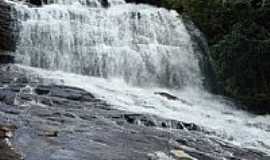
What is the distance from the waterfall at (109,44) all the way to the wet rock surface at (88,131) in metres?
4.02

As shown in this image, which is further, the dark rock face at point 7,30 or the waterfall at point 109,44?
the waterfall at point 109,44

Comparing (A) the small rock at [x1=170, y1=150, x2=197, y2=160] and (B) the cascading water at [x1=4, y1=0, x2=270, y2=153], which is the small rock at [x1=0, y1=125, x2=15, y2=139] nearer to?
(A) the small rock at [x1=170, y1=150, x2=197, y2=160]

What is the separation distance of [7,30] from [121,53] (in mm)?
4354

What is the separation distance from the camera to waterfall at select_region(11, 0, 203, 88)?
1852cm

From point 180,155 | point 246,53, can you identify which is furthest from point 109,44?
point 180,155

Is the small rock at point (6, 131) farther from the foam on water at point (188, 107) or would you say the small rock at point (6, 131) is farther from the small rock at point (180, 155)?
the foam on water at point (188, 107)

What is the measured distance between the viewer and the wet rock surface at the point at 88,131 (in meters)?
9.01

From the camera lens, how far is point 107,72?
62.3 feet

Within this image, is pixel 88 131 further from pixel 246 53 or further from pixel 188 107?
pixel 246 53

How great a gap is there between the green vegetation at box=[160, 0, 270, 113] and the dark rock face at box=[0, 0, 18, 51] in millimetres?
7243

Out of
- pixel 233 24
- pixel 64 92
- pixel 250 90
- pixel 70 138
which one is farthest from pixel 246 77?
pixel 70 138

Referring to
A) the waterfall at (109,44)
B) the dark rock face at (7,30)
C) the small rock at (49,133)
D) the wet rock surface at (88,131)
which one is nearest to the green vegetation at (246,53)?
the waterfall at (109,44)

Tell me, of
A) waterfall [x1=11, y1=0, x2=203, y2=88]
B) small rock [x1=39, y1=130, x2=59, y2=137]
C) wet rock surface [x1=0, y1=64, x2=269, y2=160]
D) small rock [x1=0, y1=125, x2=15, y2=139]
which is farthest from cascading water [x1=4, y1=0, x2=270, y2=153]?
small rock [x1=0, y1=125, x2=15, y2=139]

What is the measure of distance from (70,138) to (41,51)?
9.24m
